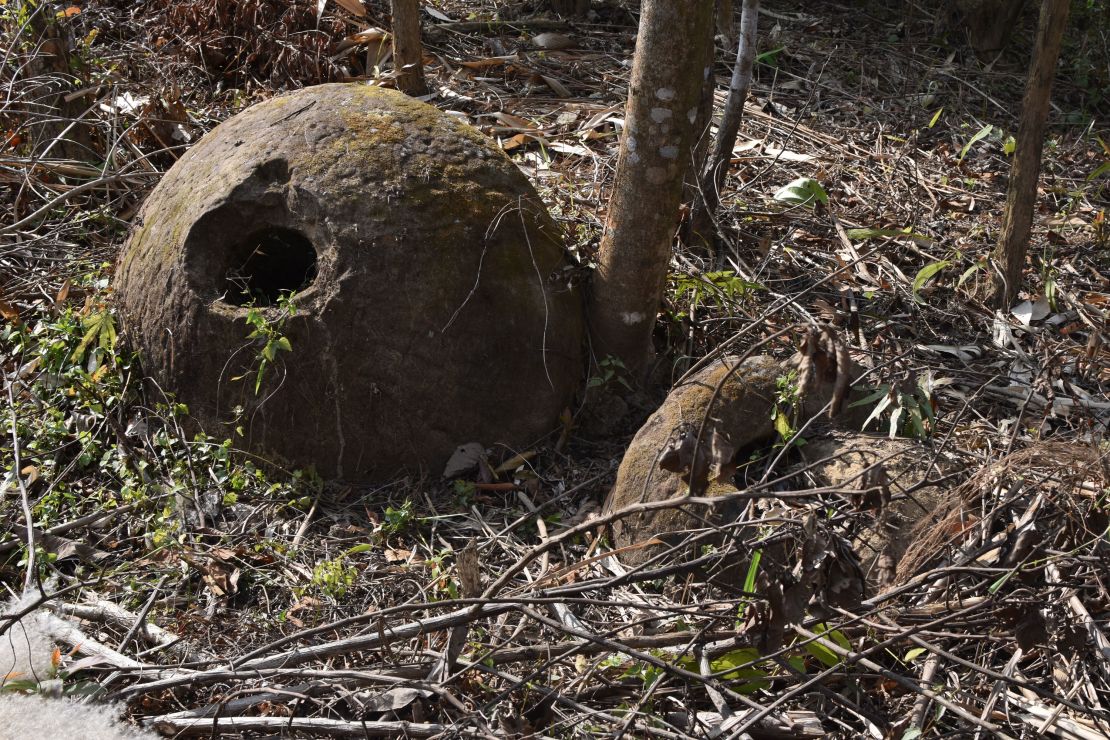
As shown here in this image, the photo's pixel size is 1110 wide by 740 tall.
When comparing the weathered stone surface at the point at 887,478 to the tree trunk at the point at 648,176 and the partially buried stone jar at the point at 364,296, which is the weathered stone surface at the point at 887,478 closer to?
the tree trunk at the point at 648,176

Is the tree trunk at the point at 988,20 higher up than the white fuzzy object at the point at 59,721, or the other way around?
the tree trunk at the point at 988,20

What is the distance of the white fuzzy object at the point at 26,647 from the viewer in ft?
9.21

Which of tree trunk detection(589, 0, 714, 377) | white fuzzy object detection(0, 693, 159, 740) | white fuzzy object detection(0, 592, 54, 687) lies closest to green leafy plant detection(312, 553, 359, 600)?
white fuzzy object detection(0, 693, 159, 740)

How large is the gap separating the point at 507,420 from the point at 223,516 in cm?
108

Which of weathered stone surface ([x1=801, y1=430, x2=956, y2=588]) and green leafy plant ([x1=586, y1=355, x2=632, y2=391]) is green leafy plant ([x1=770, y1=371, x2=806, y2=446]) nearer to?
weathered stone surface ([x1=801, y1=430, x2=956, y2=588])

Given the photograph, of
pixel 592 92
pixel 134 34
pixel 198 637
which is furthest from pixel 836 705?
pixel 134 34

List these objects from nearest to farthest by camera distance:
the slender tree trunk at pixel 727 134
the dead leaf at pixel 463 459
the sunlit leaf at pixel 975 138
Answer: the dead leaf at pixel 463 459 < the slender tree trunk at pixel 727 134 < the sunlit leaf at pixel 975 138

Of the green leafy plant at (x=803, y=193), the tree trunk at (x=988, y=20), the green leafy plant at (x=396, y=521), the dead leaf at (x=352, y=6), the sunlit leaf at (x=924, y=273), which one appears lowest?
the green leafy plant at (x=396, y=521)

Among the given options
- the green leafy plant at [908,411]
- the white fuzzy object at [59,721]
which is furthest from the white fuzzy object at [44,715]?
the green leafy plant at [908,411]

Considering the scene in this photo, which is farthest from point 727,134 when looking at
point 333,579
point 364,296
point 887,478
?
point 333,579

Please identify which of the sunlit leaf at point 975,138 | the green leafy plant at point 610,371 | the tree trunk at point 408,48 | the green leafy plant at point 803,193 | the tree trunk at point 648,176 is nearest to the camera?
the tree trunk at point 648,176

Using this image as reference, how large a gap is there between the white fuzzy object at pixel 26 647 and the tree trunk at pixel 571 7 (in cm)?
524

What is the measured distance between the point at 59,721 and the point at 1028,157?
4.09m

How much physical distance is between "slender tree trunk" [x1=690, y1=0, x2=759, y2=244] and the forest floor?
7.2 inches
